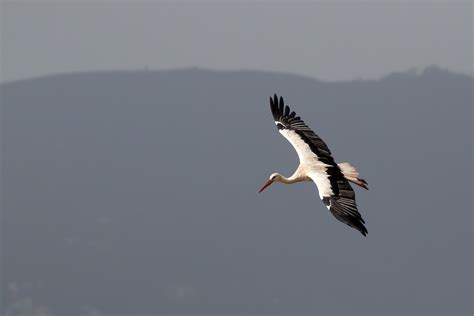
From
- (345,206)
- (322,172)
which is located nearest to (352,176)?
(322,172)

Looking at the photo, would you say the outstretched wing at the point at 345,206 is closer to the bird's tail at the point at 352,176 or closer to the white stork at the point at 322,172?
the white stork at the point at 322,172

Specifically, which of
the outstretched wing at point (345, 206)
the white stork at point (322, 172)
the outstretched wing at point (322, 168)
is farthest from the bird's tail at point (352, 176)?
the outstretched wing at point (345, 206)

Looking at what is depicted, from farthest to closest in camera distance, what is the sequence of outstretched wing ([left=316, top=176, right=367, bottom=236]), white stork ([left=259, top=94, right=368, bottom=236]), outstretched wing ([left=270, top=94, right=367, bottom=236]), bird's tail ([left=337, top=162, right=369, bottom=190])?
1. bird's tail ([left=337, top=162, right=369, bottom=190])
2. white stork ([left=259, top=94, right=368, bottom=236])
3. outstretched wing ([left=270, top=94, right=367, bottom=236])
4. outstretched wing ([left=316, top=176, right=367, bottom=236])

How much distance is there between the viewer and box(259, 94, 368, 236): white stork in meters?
22.5

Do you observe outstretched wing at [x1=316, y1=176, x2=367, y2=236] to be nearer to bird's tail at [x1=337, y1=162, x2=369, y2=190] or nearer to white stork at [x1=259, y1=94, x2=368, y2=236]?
white stork at [x1=259, y1=94, x2=368, y2=236]

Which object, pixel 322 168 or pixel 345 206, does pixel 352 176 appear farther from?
pixel 345 206

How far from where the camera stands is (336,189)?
2339cm

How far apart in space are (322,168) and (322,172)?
0.25 metres

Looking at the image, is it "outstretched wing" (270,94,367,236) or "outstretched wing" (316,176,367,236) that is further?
"outstretched wing" (270,94,367,236)

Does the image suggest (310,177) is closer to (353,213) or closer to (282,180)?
(282,180)

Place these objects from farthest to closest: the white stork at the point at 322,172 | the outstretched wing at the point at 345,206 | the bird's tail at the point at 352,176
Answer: the bird's tail at the point at 352,176, the white stork at the point at 322,172, the outstretched wing at the point at 345,206

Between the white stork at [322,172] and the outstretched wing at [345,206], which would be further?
the white stork at [322,172]

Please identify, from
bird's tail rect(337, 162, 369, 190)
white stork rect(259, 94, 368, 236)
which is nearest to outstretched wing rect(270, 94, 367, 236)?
white stork rect(259, 94, 368, 236)

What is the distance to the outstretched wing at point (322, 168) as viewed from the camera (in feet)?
73.0
